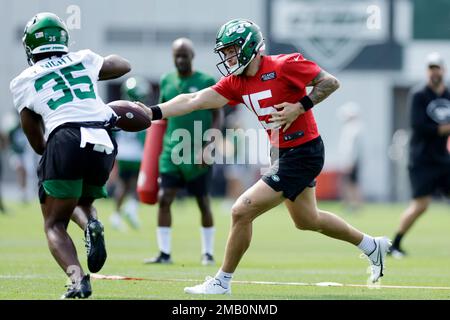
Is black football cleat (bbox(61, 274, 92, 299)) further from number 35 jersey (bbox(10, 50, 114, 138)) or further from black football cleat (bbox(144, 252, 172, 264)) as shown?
black football cleat (bbox(144, 252, 172, 264))

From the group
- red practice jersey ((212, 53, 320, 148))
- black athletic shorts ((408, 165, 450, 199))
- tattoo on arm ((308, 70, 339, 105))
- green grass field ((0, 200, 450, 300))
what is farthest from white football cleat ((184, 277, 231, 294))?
black athletic shorts ((408, 165, 450, 199))

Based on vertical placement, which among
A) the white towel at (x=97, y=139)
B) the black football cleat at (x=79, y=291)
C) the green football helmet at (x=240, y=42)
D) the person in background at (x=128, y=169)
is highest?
the green football helmet at (x=240, y=42)

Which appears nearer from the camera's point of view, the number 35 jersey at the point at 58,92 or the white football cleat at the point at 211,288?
the number 35 jersey at the point at 58,92

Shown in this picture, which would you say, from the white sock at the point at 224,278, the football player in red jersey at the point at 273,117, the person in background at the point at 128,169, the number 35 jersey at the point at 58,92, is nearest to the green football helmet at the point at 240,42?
the football player in red jersey at the point at 273,117

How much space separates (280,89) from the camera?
818 cm

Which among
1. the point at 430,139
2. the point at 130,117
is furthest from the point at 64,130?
the point at 430,139

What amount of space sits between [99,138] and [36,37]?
89 cm

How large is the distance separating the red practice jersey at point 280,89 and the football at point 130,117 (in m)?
0.81

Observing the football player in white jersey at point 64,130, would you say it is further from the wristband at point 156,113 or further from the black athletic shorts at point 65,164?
the wristband at point 156,113

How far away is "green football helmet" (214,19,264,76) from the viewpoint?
319 inches

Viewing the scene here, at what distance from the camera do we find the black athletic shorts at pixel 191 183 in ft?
38.0

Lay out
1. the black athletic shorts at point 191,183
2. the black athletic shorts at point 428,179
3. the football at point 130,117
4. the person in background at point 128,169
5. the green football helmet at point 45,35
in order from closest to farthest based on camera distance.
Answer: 1. the green football helmet at point 45,35
2. the football at point 130,117
3. the black athletic shorts at point 191,183
4. the black athletic shorts at point 428,179
5. the person in background at point 128,169

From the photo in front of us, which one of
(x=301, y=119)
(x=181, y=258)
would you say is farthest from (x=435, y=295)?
(x=181, y=258)
